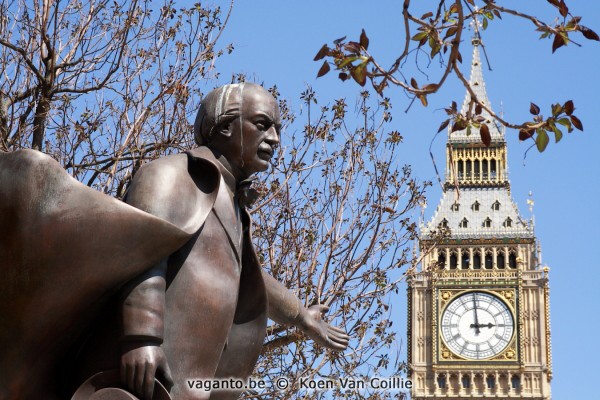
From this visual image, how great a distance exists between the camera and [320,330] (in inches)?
200

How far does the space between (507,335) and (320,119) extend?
2183 inches

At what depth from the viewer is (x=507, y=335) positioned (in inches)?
2621

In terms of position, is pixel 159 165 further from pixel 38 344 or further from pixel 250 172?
pixel 38 344

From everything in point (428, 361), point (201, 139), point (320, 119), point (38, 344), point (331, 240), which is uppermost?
point (428, 361)

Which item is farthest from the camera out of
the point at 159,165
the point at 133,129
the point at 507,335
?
the point at 507,335

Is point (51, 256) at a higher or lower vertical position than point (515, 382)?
lower

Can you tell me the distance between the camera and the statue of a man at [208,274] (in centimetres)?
397

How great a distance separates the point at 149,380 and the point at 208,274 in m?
0.52

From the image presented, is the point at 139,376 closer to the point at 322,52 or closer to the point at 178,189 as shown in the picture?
the point at 178,189

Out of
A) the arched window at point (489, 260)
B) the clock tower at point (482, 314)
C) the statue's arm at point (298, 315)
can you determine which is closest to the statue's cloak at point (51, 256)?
the statue's arm at point (298, 315)

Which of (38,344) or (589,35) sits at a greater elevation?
(589,35)

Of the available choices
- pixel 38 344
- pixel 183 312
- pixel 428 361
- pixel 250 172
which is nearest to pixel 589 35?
pixel 250 172

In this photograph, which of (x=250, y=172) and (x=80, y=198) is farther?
(x=250, y=172)

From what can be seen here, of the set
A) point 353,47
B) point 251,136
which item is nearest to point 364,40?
point 353,47
